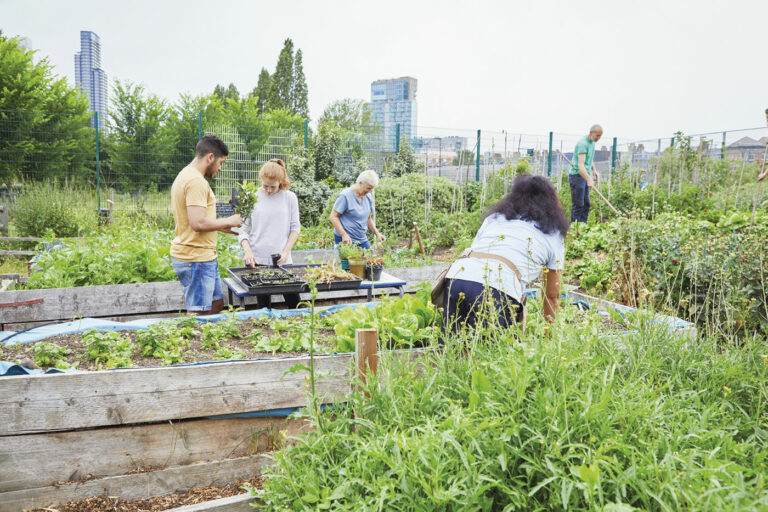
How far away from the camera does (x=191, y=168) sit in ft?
13.3

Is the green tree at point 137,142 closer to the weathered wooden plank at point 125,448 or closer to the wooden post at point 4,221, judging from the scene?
the wooden post at point 4,221

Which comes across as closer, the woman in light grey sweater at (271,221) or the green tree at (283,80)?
the woman in light grey sweater at (271,221)

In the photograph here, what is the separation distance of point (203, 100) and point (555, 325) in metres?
32.1

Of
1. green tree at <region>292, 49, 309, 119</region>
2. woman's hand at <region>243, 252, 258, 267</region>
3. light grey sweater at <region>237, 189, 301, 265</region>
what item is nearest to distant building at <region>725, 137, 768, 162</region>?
light grey sweater at <region>237, 189, 301, 265</region>

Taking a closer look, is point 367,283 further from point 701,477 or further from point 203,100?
point 203,100

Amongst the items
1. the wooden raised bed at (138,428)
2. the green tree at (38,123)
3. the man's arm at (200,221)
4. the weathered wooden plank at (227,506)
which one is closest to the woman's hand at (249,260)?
the man's arm at (200,221)

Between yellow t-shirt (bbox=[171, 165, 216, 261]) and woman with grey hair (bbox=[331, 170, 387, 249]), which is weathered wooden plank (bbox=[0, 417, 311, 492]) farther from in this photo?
woman with grey hair (bbox=[331, 170, 387, 249])

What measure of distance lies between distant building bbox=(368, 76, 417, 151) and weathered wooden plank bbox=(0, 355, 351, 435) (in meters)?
12.5

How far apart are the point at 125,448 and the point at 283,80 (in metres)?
49.2

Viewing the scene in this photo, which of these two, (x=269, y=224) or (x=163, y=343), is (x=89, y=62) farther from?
(x=163, y=343)

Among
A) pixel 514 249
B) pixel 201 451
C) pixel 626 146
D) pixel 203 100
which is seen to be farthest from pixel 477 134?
pixel 203 100

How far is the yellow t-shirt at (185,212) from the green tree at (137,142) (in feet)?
35.5

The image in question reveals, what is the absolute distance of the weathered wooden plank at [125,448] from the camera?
2.25 metres

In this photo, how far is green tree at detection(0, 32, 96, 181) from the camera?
48.1ft
